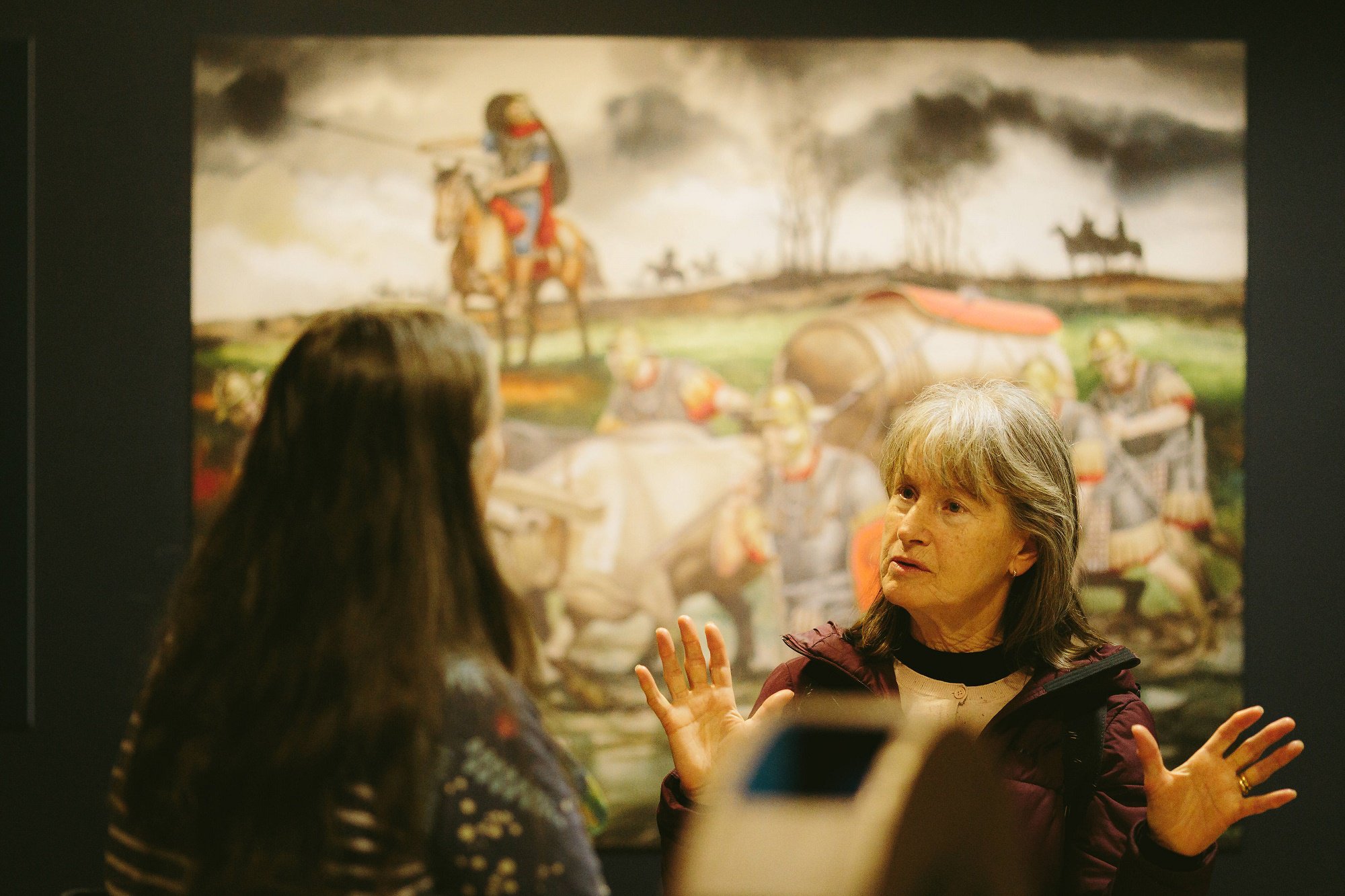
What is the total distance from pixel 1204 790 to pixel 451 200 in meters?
2.38

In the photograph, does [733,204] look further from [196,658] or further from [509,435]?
[196,658]

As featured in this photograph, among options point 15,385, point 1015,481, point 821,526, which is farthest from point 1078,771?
point 15,385

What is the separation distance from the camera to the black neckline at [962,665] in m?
1.89

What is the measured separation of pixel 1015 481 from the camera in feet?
6.13

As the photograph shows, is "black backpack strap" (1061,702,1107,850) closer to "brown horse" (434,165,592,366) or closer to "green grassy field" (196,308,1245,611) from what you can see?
"green grassy field" (196,308,1245,611)

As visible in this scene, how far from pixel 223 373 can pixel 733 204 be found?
1509 mm

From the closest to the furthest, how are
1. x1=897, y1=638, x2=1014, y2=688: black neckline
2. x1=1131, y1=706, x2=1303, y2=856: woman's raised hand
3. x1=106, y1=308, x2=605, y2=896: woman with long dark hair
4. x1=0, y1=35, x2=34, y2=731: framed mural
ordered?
x1=106, y1=308, x2=605, y2=896: woman with long dark hair, x1=1131, y1=706, x2=1303, y2=856: woman's raised hand, x1=897, y1=638, x2=1014, y2=688: black neckline, x1=0, y1=35, x2=34, y2=731: framed mural

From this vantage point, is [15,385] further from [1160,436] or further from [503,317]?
[1160,436]

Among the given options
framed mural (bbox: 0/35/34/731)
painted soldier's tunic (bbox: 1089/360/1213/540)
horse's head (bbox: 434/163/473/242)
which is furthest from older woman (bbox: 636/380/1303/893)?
framed mural (bbox: 0/35/34/731)

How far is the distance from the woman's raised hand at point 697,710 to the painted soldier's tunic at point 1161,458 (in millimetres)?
1817

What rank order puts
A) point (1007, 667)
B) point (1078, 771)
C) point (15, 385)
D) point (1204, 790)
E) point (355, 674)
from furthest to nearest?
point (15, 385) < point (1007, 667) < point (1078, 771) < point (1204, 790) < point (355, 674)

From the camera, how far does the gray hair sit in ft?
6.13

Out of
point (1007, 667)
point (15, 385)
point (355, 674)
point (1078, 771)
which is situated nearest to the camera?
point (355, 674)

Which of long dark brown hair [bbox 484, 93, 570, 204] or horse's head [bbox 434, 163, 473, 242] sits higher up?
long dark brown hair [bbox 484, 93, 570, 204]
